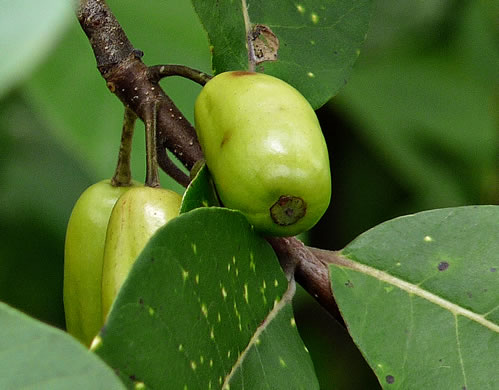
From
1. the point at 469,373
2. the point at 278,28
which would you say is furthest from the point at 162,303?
the point at 278,28

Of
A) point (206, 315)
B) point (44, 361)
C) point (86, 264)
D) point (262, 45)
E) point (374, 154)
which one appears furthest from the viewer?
point (374, 154)

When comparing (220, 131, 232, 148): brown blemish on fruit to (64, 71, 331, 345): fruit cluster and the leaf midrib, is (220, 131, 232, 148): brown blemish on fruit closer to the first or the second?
(64, 71, 331, 345): fruit cluster

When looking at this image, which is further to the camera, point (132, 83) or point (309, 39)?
point (309, 39)

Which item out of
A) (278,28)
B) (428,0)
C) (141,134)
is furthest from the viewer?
(428,0)

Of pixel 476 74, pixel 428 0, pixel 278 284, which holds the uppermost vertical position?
pixel 278 284

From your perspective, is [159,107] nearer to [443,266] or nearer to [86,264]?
[86,264]

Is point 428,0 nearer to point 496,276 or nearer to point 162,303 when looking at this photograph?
point 496,276

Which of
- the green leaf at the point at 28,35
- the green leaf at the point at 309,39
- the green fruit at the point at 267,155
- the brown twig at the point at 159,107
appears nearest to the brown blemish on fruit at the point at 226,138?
the green fruit at the point at 267,155

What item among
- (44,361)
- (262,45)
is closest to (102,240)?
(262,45)
